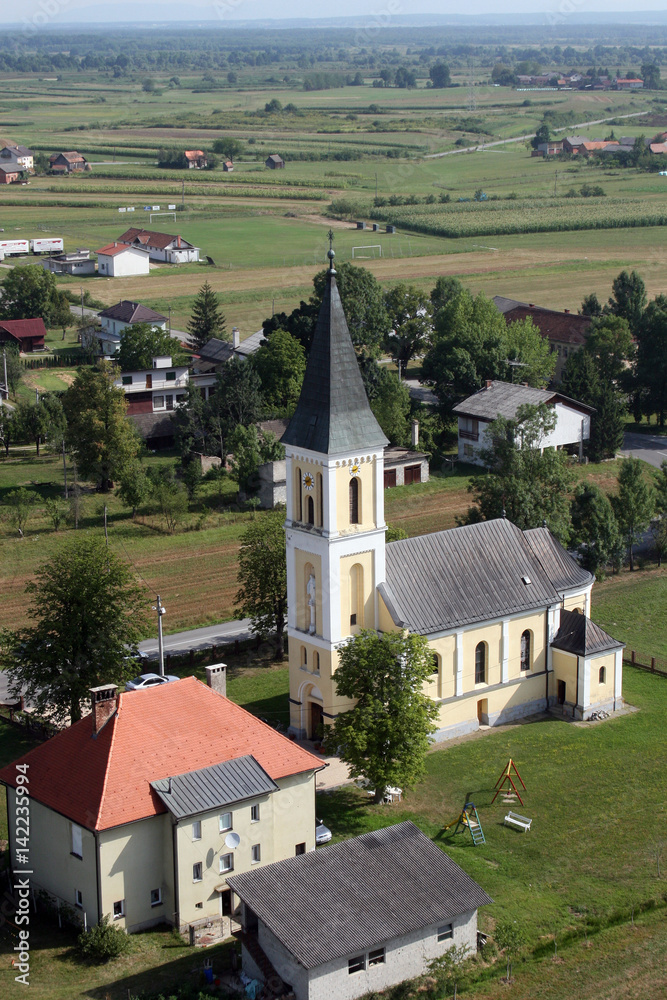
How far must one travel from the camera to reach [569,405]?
263ft

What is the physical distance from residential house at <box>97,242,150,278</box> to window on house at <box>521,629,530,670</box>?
92078mm

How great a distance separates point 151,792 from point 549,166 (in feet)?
548

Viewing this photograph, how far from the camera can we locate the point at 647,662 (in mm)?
52719

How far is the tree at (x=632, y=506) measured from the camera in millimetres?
63500

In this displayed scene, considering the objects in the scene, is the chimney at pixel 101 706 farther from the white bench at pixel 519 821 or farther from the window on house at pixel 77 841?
the white bench at pixel 519 821

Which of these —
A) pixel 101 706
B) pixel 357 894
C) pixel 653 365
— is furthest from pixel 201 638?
pixel 653 365

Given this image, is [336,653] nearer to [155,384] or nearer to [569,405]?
[569,405]

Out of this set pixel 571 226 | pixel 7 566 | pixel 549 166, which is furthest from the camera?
pixel 549 166

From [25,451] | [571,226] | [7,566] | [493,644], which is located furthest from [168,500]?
[571,226]

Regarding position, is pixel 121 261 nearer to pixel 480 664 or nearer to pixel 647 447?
pixel 647 447

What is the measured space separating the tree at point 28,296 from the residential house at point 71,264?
Result: 2196 cm

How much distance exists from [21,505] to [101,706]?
117 feet

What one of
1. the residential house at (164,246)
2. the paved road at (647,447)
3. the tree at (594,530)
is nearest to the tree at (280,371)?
the paved road at (647,447)

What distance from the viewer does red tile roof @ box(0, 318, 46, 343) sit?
102494 millimetres
